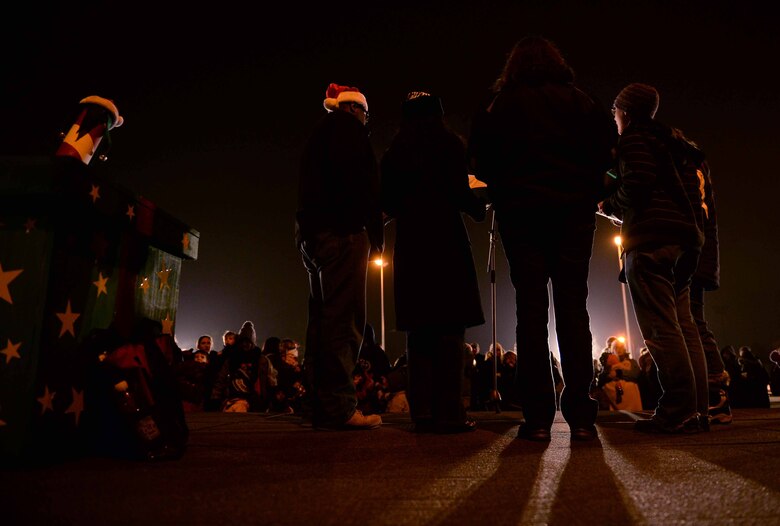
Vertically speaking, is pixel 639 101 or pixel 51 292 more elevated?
pixel 639 101

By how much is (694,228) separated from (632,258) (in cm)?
36

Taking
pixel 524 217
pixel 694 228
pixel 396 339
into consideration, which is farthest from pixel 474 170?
pixel 396 339

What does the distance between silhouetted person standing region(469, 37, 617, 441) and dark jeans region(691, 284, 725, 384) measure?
1409 millimetres

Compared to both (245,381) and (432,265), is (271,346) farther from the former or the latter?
(432,265)

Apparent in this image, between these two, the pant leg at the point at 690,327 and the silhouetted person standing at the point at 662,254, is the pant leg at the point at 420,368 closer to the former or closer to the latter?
the silhouetted person standing at the point at 662,254

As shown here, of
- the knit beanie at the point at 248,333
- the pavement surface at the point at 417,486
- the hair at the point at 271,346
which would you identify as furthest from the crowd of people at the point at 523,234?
the hair at the point at 271,346

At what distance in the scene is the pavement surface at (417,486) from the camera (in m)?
1.06

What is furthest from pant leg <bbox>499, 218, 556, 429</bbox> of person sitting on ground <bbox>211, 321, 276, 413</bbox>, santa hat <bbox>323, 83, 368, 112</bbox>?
person sitting on ground <bbox>211, 321, 276, 413</bbox>

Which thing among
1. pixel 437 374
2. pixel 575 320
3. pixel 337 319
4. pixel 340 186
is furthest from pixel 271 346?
pixel 575 320

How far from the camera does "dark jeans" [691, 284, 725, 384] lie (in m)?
3.38

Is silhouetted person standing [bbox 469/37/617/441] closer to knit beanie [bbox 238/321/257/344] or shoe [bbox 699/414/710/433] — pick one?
shoe [bbox 699/414/710/433]

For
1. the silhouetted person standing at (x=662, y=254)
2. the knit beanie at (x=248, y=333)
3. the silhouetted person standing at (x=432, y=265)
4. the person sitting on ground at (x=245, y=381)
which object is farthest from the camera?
the knit beanie at (x=248, y=333)

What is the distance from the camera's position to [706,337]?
11.1ft

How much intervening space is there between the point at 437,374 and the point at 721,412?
6.27 feet
